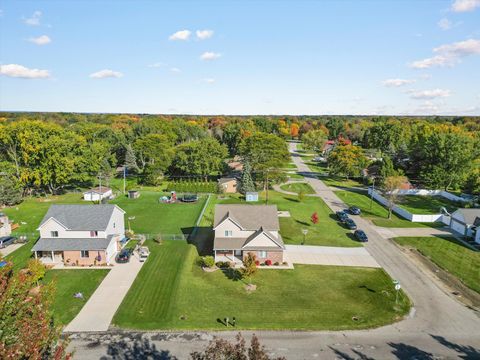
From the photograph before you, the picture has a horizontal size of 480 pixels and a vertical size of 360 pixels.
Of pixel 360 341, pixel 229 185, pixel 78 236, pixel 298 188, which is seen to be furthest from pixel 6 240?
pixel 298 188

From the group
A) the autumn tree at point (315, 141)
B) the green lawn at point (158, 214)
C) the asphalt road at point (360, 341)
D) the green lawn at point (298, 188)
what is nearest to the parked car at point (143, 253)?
the green lawn at point (158, 214)

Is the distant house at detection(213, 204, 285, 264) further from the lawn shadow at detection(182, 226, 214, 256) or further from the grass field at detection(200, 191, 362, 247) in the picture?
the grass field at detection(200, 191, 362, 247)

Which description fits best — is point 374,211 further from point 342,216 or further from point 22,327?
point 22,327

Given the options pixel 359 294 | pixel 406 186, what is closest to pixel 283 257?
pixel 359 294

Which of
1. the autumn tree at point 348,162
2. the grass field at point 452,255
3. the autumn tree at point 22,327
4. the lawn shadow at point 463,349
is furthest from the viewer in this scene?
the autumn tree at point 348,162

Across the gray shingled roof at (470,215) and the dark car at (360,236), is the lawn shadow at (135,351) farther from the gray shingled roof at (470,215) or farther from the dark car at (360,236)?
the gray shingled roof at (470,215)

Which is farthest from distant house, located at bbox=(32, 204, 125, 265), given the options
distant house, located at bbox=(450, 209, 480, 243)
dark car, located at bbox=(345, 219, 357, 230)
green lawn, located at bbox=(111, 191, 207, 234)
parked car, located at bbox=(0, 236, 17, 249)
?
distant house, located at bbox=(450, 209, 480, 243)
